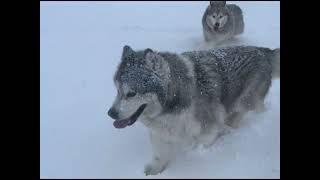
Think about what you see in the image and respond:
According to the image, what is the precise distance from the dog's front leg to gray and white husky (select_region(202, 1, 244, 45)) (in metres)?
3.73

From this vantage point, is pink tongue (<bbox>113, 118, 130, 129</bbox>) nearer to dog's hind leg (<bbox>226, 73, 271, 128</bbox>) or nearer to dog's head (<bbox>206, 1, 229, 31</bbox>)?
dog's hind leg (<bbox>226, 73, 271, 128</bbox>)

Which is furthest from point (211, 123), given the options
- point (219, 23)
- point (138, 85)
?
point (219, 23)

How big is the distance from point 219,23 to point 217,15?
0.18m

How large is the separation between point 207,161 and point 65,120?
1.99m

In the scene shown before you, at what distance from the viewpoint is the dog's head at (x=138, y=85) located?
11.1 ft

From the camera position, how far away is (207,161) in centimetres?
433

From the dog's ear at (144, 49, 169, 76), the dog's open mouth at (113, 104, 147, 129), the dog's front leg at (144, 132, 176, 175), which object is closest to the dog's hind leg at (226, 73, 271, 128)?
the dog's front leg at (144, 132, 176, 175)

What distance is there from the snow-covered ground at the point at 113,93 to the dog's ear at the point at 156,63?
1331mm

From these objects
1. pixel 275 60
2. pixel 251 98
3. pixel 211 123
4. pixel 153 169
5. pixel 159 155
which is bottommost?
pixel 153 169

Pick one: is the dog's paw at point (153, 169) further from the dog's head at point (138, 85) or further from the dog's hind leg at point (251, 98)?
A: the dog's hind leg at point (251, 98)

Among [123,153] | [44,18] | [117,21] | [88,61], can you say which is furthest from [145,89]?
[44,18]

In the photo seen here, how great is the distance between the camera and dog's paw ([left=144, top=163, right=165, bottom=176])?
166 inches

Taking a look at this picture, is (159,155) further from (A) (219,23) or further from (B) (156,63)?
(A) (219,23)

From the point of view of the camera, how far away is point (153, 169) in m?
4.22
